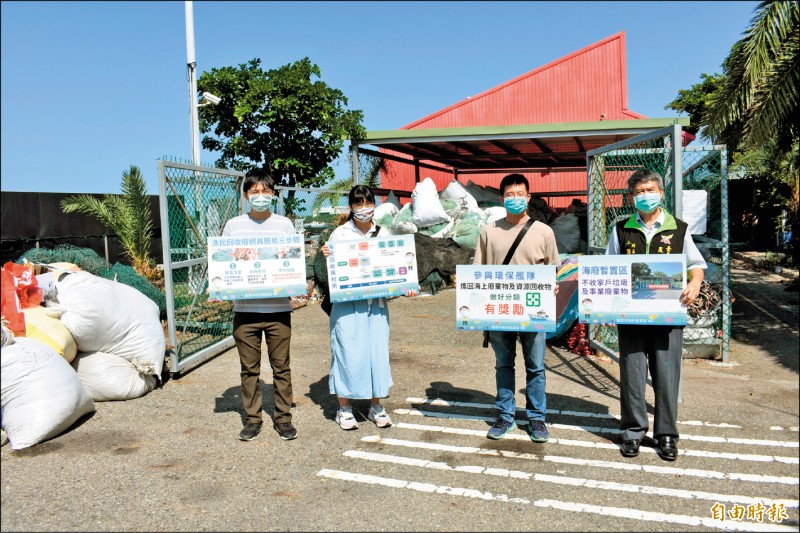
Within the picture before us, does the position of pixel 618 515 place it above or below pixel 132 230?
below

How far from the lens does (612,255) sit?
3781 mm

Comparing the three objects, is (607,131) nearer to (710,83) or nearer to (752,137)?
(752,137)

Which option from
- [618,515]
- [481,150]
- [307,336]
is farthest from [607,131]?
[618,515]

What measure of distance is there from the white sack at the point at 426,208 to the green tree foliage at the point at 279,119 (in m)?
2.48

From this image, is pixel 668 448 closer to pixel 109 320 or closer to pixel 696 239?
pixel 696 239

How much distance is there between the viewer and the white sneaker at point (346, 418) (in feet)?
14.3

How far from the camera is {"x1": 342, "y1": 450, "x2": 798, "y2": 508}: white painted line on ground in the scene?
316 cm

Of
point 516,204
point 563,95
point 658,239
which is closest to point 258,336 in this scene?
point 516,204

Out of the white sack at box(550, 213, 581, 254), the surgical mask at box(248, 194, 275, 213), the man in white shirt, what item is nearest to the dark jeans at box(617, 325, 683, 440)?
the man in white shirt

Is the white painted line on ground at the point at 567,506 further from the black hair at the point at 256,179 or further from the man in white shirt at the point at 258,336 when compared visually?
the black hair at the point at 256,179

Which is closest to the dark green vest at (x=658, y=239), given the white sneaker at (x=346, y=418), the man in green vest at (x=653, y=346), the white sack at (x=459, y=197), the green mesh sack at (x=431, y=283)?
the man in green vest at (x=653, y=346)

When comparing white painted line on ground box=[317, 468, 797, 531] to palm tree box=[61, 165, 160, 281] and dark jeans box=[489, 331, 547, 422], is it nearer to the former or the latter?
dark jeans box=[489, 331, 547, 422]

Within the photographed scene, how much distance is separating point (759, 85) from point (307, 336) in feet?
19.1

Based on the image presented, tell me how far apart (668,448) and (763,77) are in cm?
492
